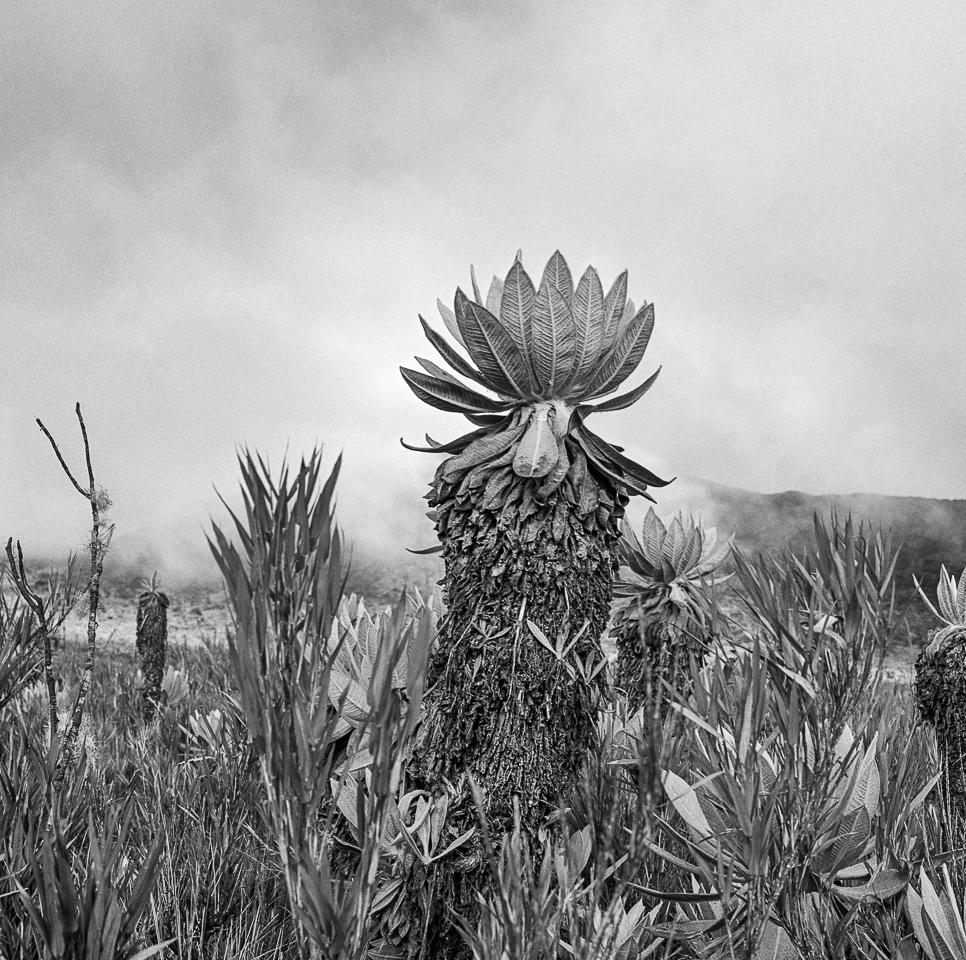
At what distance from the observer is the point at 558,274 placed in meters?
2.04

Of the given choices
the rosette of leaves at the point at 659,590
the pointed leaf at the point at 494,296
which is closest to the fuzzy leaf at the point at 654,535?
the rosette of leaves at the point at 659,590

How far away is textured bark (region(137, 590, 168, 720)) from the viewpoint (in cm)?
641

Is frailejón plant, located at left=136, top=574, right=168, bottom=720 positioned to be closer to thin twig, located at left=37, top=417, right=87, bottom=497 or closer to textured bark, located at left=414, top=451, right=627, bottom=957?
thin twig, located at left=37, top=417, right=87, bottom=497

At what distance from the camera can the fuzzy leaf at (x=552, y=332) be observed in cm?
195

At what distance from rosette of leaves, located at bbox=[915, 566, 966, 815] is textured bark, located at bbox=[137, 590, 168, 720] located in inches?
219

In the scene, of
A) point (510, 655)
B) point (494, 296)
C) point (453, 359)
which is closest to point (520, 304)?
point (453, 359)

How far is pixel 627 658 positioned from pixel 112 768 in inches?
114

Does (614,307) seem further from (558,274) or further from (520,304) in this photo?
(520,304)

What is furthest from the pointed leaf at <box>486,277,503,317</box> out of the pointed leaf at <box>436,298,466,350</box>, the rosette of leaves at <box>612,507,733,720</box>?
the rosette of leaves at <box>612,507,733,720</box>

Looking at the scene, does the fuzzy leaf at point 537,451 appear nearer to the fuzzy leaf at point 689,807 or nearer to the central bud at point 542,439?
the central bud at point 542,439

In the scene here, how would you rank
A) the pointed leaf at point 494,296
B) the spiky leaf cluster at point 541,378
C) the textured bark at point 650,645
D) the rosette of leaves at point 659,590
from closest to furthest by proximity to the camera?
the spiky leaf cluster at point 541,378 → the pointed leaf at point 494,296 → the textured bark at point 650,645 → the rosette of leaves at point 659,590

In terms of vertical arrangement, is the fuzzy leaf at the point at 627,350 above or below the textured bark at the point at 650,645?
above

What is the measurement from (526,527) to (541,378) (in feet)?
1.38

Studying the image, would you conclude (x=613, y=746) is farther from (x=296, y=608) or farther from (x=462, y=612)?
(x=296, y=608)
